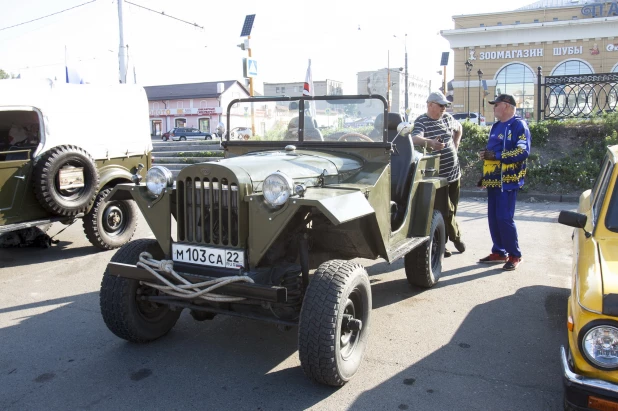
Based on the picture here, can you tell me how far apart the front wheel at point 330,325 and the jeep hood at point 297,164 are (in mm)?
808

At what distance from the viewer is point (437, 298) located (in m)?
5.36

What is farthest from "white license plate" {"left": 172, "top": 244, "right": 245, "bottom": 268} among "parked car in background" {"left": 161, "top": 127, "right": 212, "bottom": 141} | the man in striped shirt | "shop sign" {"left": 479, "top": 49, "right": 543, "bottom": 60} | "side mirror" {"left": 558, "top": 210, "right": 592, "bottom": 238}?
"parked car in background" {"left": 161, "top": 127, "right": 212, "bottom": 141}

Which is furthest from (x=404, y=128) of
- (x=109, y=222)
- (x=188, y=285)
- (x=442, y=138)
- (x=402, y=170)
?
(x=109, y=222)

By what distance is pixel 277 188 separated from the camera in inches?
138

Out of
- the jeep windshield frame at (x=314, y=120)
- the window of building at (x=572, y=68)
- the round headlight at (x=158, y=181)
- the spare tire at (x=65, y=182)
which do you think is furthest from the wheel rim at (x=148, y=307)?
the window of building at (x=572, y=68)

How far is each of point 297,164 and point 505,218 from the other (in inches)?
126

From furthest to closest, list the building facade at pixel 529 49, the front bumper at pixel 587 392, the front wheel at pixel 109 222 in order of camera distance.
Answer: the building facade at pixel 529 49 < the front wheel at pixel 109 222 < the front bumper at pixel 587 392

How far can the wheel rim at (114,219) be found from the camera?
768 centimetres

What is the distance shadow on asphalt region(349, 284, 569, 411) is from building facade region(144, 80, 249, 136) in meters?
53.3

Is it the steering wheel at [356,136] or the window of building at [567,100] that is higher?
the window of building at [567,100]

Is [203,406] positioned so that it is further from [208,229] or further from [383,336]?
[383,336]

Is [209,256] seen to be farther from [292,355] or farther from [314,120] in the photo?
[314,120]

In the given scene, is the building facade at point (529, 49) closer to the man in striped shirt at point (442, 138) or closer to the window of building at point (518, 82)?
the window of building at point (518, 82)

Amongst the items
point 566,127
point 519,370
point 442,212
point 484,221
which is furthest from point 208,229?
point 566,127
